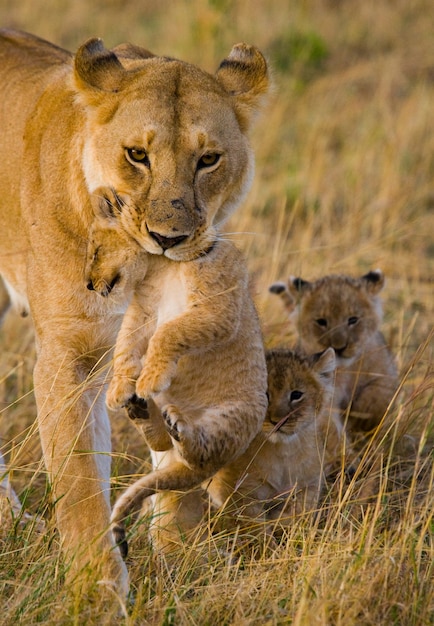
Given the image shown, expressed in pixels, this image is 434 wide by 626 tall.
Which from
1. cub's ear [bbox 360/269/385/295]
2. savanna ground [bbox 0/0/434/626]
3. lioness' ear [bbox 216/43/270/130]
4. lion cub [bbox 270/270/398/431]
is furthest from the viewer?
cub's ear [bbox 360/269/385/295]

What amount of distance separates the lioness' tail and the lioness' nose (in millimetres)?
784

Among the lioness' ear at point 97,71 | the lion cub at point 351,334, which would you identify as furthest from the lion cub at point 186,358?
the lion cub at point 351,334

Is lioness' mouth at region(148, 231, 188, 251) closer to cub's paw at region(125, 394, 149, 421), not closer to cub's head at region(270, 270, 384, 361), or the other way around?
cub's paw at region(125, 394, 149, 421)

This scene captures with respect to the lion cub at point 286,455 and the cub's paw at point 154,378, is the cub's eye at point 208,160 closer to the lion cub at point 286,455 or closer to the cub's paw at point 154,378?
the cub's paw at point 154,378

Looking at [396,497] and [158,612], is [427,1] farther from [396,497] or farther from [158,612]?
[158,612]

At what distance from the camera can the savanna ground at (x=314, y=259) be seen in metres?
3.43

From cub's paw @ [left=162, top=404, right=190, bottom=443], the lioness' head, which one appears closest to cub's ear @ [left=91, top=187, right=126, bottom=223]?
the lioness' head

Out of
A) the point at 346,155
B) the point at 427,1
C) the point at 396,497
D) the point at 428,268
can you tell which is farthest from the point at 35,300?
the point at 427,1

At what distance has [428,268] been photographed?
24.9 ft

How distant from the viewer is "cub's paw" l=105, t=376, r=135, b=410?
364cm

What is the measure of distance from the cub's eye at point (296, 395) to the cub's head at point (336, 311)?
82cm

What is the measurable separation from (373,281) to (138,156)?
2.28 m

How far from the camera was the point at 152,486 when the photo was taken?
3.79 metres

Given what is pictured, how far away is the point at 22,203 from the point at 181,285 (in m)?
0.91
